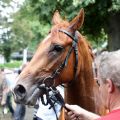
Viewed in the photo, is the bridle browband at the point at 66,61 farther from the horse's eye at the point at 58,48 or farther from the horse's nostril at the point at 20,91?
the horse's nostril at the point at 20,91

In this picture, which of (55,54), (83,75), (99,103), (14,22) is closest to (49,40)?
(55,54)

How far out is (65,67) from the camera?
4.79 meters

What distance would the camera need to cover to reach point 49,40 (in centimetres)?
481

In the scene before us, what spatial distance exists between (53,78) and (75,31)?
55 centimetres

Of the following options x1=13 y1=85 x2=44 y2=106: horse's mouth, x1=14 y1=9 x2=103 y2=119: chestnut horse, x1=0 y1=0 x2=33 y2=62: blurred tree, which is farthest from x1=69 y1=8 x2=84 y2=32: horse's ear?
x1=0 y1=0 x2=33 y2=62: blurred tree

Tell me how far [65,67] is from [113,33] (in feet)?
40.3

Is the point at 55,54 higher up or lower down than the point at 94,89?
higher up

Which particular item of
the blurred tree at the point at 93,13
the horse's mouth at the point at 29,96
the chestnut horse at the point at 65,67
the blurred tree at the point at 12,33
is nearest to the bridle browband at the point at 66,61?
the chestnut horse at the point at 65,67

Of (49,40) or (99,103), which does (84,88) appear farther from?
(49,40)

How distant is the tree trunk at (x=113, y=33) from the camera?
16.4 m

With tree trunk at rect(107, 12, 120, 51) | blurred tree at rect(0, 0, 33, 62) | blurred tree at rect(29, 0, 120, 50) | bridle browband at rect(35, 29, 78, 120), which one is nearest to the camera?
bridle browband at rect(35, 29, 78, 120)

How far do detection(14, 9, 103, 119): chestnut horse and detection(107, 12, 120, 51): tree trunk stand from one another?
11579 millimetres

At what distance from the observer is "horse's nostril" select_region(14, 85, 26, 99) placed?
458 centimetres

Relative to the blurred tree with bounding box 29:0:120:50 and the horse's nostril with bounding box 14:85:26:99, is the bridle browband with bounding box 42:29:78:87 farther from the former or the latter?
the blurred tree with bounding box 29:0:120:50
